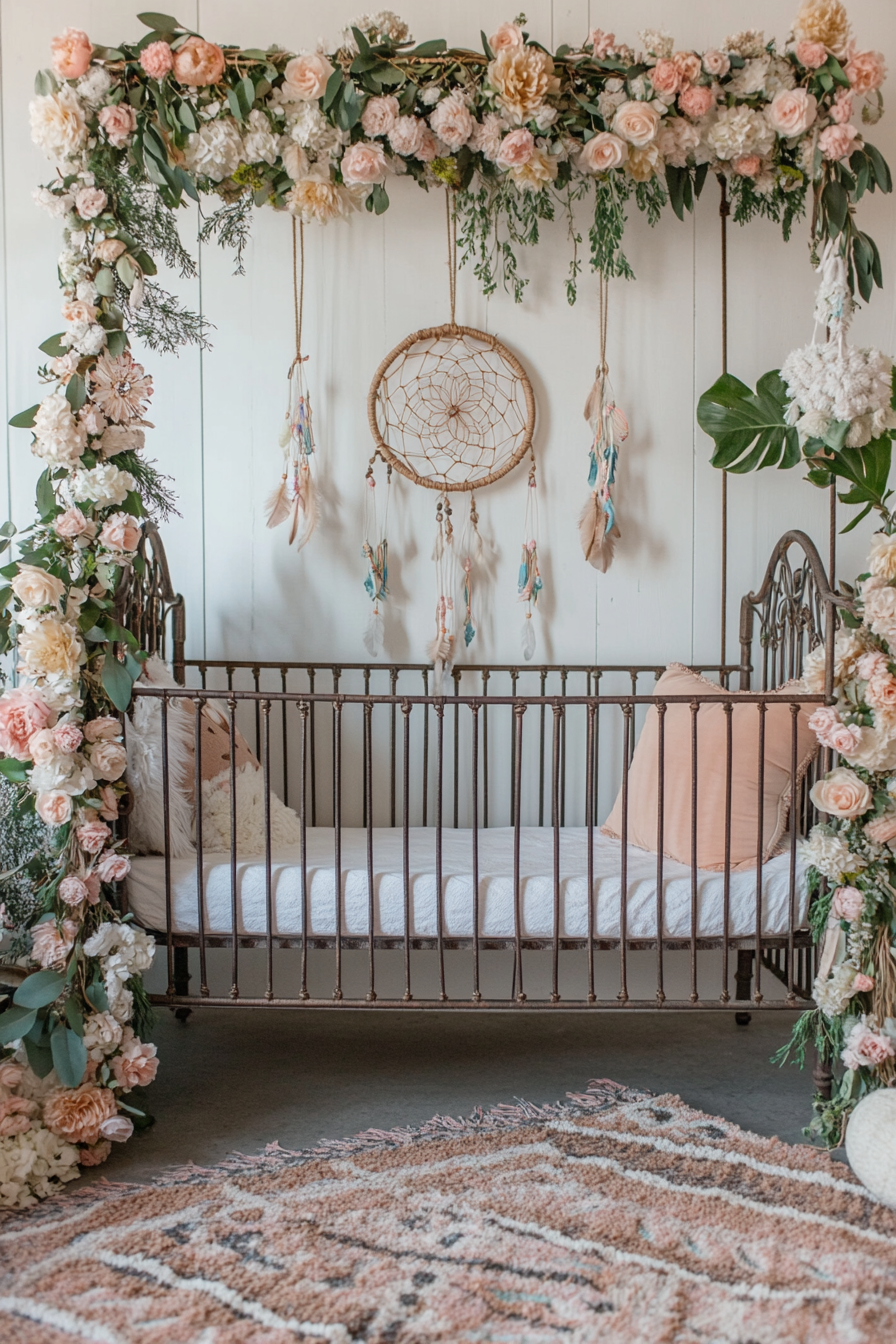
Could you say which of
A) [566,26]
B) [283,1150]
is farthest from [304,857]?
[566,26]

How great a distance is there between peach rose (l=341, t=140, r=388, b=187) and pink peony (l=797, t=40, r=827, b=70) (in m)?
0.90

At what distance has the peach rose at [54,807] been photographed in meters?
2.09

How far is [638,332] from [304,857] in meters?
1.82

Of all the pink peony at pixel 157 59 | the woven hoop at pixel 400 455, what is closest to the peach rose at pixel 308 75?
the pink peony at pixel 157 59

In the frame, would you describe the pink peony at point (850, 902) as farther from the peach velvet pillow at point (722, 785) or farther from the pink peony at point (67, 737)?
the pink peony at point (67, 737)

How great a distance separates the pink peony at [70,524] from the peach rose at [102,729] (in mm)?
383

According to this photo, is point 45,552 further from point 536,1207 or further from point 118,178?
point 536,1207

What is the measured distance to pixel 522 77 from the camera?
83.5 inches

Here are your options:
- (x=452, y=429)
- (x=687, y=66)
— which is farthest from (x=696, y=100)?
(x=452, y=429)

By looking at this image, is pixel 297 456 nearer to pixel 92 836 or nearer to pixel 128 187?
pixel 128 187

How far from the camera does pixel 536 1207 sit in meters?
1.91

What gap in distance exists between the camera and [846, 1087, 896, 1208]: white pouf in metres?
1.90

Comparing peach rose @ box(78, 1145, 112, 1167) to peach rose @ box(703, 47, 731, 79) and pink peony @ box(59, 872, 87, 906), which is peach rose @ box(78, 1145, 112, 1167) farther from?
peach rose @ box(703, 47, 731, 79)

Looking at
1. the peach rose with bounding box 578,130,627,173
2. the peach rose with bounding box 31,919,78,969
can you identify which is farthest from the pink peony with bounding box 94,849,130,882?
the peach rose with bounding box 578,130,627,173
